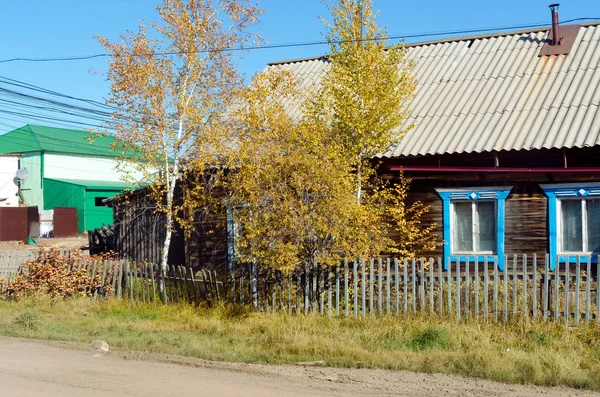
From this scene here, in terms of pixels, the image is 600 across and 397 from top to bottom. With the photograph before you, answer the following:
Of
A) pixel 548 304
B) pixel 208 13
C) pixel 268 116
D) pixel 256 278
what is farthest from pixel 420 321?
pixel 208 13

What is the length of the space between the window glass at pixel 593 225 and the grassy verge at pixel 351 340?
15.1 feet

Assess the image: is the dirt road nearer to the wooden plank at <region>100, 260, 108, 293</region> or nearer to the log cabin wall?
the wooden plank at <region>100, 260, 108, 293</region>

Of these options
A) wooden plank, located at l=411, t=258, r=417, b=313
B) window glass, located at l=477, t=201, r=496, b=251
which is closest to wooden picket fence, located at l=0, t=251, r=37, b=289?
wooden plank, located at l=411, t=258, r=417, b=313

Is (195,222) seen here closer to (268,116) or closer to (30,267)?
(30,267)

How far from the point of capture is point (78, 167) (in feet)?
158

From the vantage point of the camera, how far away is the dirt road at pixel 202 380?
7180 mm

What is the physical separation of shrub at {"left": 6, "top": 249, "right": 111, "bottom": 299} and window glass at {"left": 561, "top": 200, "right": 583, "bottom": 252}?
31.0ft

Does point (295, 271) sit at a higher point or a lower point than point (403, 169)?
lower

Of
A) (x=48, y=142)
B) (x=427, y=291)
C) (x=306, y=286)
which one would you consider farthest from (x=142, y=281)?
(x=48, y=142)

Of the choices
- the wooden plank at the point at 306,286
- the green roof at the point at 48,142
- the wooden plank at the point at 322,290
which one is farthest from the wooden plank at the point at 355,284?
the green roof at the point at 48,142

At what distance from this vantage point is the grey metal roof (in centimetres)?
1410

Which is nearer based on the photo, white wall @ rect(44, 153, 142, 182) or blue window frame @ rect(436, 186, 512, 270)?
blue window frame @ rect(436, 186, 512, 270)

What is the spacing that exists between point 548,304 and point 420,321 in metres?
1.86

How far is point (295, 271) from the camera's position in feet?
39.5
